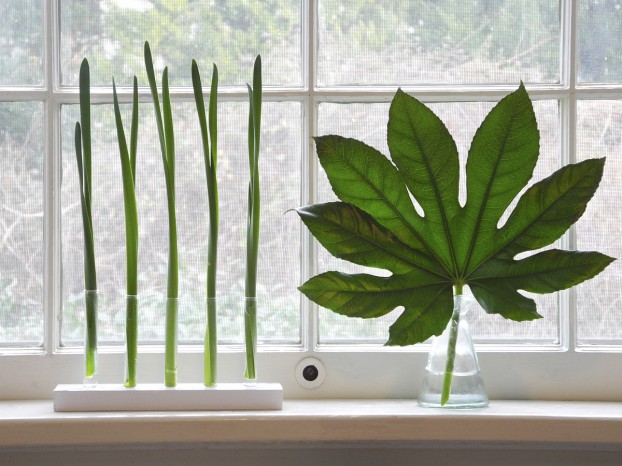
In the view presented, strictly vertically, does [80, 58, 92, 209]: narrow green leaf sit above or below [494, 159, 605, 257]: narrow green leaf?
above

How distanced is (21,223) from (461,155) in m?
0.63

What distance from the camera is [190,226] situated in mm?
1140

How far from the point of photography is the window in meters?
1.12

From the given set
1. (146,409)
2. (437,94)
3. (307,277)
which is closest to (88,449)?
(146,409)

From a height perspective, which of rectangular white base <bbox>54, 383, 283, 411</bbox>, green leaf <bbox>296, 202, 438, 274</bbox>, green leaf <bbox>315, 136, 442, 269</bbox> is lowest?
rectangular white base <bbox>54, 383, 283, 411</bbox>

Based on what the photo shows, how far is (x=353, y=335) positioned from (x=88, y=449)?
1.26 feet

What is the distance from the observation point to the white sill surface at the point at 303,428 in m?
0.95

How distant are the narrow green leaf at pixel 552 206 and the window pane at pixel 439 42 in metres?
0.22

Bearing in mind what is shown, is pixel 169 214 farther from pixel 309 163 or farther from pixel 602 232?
pixel 602 232

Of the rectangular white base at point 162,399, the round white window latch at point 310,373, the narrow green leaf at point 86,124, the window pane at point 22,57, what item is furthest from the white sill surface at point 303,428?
the window pane at point 22,57

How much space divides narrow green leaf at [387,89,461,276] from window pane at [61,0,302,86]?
220 millimetres

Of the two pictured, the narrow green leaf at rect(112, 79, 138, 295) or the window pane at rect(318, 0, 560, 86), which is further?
the window pane at rect(318, 0, 560, 86)

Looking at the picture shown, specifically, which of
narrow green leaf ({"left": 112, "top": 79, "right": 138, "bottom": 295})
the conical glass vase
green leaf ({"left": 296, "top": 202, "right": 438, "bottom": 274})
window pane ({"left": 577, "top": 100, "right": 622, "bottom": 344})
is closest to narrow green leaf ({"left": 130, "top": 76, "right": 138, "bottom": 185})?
narrow green leaf ({"left": 112, "top": 79, "right": 138, "bottom": 295})

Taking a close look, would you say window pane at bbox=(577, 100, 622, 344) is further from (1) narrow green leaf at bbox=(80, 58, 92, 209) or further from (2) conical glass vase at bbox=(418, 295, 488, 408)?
(1) narrow green leaf at bbox=(80, 58, 92, 209)
